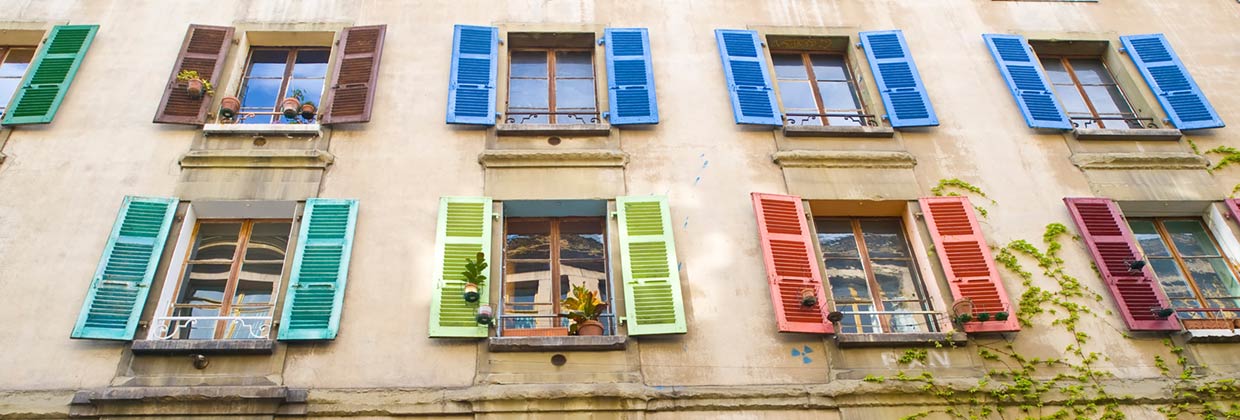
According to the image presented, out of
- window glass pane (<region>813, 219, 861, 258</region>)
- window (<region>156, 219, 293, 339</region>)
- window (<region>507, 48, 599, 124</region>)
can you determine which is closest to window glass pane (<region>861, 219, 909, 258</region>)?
window glass pane (<region>813, 219, 861, 258</region>)

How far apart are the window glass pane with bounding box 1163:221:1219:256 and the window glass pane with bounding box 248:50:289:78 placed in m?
9.59

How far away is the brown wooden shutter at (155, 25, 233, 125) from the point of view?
30.0 feet

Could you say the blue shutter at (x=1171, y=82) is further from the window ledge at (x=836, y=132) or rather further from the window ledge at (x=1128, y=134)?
the window ledge at (x=836, y=132)

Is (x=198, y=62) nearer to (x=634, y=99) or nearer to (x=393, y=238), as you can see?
(x=393, y=238)

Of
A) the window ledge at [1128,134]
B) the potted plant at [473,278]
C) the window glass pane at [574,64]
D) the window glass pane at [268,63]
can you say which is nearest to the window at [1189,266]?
the window ledge at [1128,134]

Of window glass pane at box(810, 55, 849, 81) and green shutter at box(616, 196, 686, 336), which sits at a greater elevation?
window glass pane at box(810, 55, 849, 81)

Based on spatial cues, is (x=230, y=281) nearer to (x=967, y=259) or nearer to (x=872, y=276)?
(x=872, y=276)

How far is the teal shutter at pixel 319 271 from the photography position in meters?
7.57

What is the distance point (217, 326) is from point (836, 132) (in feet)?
20.5

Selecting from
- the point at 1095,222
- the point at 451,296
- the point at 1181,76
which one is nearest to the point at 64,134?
the point at 451,296

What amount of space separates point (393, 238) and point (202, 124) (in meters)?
2.53

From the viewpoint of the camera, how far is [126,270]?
779 cm

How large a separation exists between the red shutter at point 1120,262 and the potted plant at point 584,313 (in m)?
4.62

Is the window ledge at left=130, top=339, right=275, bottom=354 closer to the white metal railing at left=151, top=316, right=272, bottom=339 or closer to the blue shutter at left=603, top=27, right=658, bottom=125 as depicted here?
the white metal railing at left=151, top=316, right=272, bottom=339
